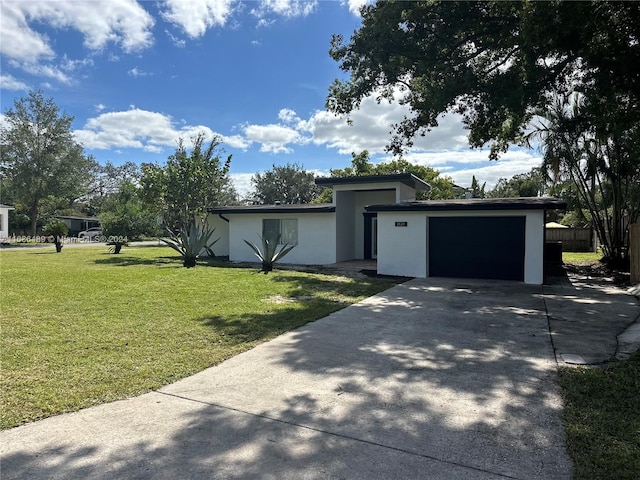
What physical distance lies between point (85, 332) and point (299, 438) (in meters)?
4.36

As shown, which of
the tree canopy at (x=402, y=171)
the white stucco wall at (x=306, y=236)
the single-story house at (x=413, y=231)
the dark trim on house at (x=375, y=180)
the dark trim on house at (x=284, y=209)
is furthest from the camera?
the tree canopy at (x=402, y=171)

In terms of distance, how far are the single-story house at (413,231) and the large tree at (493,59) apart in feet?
8.51

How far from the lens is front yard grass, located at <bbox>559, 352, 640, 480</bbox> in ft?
8.82

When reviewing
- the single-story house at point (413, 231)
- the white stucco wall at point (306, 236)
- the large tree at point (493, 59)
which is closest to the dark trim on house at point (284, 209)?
the single-story house at point (413, 231)

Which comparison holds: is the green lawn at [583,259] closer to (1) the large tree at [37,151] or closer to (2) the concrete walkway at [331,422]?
(2) the concrete walkway at [331,422]

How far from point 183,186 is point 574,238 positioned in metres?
24.7

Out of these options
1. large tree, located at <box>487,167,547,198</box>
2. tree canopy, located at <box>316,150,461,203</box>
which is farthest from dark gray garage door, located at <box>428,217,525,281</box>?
large tree, located at <box>487,167,547,198</box>

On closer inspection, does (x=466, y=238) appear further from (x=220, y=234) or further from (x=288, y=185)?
(x=288, y=185)

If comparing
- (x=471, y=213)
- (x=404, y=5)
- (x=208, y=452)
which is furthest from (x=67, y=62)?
(x=208, y=452)

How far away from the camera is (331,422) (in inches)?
132

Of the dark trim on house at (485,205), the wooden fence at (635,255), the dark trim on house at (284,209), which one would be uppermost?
the dark trim on house at (284,209)

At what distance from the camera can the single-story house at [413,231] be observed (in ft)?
41.0

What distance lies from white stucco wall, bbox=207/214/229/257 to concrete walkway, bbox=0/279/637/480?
1672 centimetres

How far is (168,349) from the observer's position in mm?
5285
